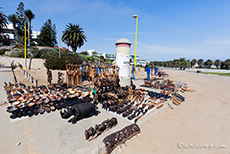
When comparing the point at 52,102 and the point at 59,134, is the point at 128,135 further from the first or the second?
the point at 52,102

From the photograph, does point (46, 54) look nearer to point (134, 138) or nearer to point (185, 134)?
point (134, 138)

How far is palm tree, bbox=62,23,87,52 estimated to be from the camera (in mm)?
36438

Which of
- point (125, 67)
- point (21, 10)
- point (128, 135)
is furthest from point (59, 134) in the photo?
point (21, 10)

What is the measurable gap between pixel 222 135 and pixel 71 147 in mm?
5917

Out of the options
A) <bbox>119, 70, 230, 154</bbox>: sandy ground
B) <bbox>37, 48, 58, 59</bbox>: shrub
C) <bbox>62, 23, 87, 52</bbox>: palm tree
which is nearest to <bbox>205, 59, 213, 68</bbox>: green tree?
<bbox>62, 23, 87, 52</bbox>: palm tree

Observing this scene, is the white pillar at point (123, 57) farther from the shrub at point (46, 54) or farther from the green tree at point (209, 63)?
the green tree at point (209, 63)

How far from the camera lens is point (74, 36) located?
35844 mm

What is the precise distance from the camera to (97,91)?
282 inches

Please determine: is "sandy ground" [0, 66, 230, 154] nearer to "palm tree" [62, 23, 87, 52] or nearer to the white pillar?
the white pillar

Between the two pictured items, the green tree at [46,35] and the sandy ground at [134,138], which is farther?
the green tree at [46,35]

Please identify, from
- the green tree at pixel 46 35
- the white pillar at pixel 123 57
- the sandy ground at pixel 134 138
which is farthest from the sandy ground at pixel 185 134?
the green tree at pixel 46 35

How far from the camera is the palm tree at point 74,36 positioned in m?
36.4

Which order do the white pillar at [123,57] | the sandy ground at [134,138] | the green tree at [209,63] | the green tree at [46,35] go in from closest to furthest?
1. the sandy ground at [134,138]
2. the white pillar at [123,57]
3. the green tree at [46,35]
4. the green tree at [209,63]

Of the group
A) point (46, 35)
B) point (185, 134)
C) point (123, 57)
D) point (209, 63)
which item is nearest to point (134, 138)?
point (185, 134)
